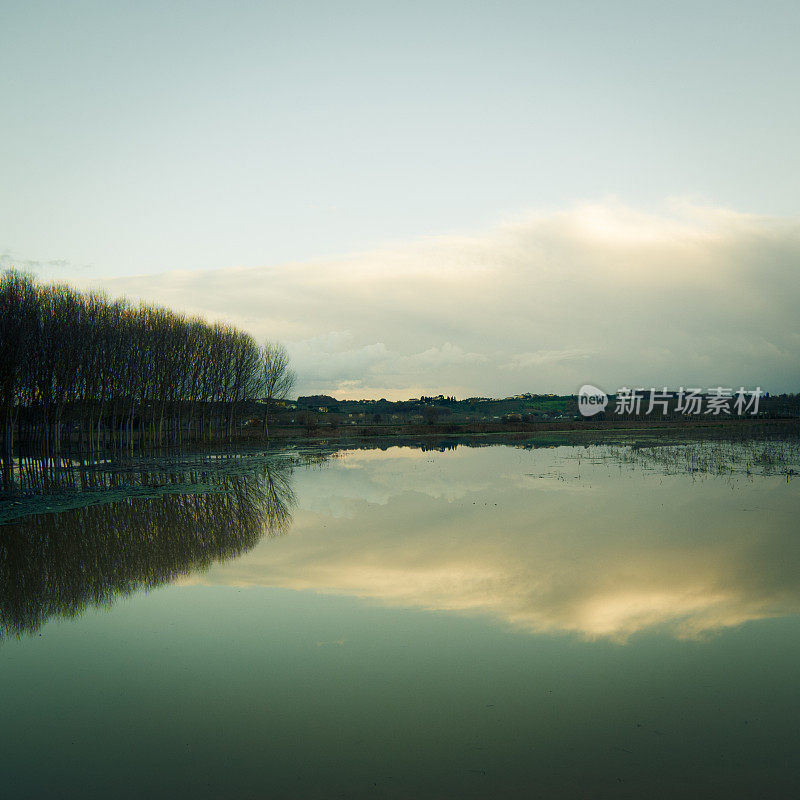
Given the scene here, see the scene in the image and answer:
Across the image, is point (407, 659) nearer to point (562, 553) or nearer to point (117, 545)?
point (562, 553)

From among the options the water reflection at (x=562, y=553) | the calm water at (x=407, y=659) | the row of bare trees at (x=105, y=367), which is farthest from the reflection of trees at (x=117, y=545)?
the row of bare trees at (x=105, y=367)

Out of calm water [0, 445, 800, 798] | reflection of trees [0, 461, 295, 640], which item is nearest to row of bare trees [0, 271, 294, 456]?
reflection of trees [0, 461, 295, 640]

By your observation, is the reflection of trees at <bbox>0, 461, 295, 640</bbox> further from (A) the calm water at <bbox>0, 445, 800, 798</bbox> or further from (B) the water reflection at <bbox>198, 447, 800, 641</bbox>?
(B) the water reflection at <bbox>198, 447, 800, 641</bbox>

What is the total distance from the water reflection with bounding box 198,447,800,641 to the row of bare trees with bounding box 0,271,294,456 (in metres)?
32.1

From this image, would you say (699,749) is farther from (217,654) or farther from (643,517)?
(643,517)

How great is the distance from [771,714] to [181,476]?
29902 mm

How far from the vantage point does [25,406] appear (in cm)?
4834

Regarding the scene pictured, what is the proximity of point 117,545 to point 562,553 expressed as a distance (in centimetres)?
1123

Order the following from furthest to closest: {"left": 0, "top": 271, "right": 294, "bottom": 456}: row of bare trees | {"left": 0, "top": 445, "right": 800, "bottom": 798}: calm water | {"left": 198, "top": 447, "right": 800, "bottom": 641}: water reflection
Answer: {"left": 0, "top": 271, "right": 294, "bottom": 456}: row of bare trees → {"left": 198, "top": 447, "right": 800, "bottom": 641}: water reflection → {"left": 0, "top": 445, "right": 800, "bottom": 798}: calm water

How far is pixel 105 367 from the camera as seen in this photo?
50.5 meters

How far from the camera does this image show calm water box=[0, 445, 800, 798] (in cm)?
503

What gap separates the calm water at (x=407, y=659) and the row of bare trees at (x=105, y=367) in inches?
1262

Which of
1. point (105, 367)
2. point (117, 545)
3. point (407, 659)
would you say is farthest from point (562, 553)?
point (105, 367)

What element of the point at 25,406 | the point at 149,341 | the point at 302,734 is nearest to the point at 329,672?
the point at 302,734
